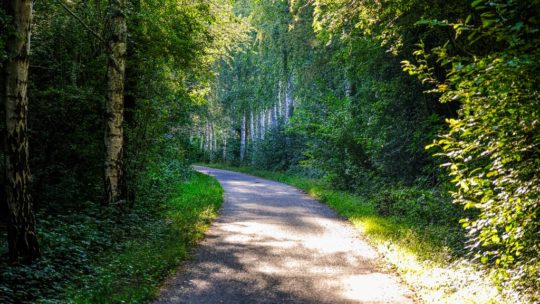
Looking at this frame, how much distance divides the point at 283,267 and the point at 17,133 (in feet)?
15.4

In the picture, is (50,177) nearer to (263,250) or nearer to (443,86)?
(263,250)

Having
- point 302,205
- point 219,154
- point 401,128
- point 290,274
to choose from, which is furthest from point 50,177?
point 219,154

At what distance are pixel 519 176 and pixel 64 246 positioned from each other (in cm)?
655

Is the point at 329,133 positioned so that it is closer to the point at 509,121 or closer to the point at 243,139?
the point at 509,121

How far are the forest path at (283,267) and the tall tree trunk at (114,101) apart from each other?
2.37 m

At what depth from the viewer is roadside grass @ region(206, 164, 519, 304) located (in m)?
5.64

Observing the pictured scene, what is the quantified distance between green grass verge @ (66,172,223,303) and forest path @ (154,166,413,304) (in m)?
0.27

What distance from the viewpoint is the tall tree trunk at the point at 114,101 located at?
9.02 m

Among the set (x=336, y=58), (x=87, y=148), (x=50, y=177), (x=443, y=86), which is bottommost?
(x=50, y=177)

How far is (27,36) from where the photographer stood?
618 centimetres

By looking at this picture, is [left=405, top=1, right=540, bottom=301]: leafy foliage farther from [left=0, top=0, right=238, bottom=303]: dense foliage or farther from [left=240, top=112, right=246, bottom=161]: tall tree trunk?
[left=240, top=112, right=246, bottom=161]: tall tree trunk

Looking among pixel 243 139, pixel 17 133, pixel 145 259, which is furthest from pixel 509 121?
pixel 243 139

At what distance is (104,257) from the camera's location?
729cm

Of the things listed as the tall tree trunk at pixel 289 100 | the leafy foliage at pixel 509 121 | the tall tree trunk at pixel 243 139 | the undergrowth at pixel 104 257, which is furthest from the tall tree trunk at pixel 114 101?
the tall tree trunk at pixel 243 139
